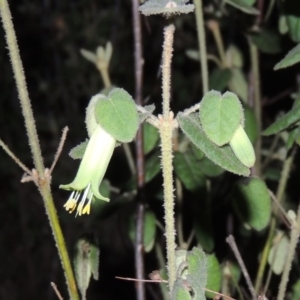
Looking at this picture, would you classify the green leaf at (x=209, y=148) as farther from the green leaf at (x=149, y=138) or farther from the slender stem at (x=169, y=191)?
Answer: the green leaf at (x=149, y=138)

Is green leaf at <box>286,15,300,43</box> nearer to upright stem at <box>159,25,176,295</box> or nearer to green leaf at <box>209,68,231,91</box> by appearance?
green leaf at <box>209,68,231,91</box>

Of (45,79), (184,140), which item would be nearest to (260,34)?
(184,140)

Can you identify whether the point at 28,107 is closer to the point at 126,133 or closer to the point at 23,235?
the point at 126,133

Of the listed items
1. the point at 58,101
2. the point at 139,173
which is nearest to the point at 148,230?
the point at 139,173

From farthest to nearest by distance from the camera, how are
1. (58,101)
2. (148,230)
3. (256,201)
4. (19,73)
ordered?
(58,101) < (148,230) < (256,201) < (19,73)

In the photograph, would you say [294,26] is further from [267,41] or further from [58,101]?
[58,101]

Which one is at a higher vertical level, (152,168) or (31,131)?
(31,131)

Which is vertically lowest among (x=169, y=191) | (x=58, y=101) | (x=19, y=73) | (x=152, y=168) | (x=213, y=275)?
(x=58, y=101)
